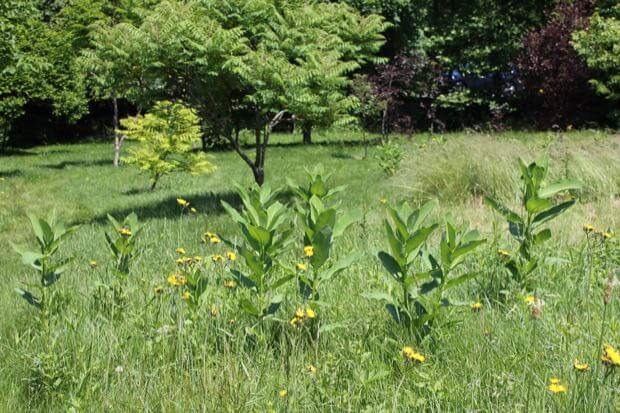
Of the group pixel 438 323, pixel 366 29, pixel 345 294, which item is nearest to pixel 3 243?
pixel 345 294

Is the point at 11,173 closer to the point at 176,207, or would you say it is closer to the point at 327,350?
the point at 176,207

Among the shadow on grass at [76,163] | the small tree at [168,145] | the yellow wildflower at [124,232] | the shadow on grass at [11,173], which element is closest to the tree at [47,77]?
the shadow on grass at [76,163]

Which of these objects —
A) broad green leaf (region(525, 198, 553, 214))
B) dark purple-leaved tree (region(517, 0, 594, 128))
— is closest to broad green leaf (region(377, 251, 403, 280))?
broad green leaf (region(525, 198, 553, 214))

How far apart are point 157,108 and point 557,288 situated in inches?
289

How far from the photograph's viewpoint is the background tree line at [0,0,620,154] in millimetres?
8531

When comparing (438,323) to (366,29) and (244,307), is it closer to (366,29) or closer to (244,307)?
(244,307)

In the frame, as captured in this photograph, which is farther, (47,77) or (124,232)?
(47,77)

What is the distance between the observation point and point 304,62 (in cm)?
905

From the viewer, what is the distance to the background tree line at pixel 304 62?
8.53m

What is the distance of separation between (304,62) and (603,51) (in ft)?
37.5

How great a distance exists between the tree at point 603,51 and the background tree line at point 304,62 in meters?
0.05

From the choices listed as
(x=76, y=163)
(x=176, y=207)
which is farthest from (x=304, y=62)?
(x=76, y=163)

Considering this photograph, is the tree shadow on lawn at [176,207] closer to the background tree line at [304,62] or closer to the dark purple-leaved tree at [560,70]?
the background tree line at [304,62]

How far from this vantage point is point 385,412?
2.18 m
